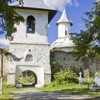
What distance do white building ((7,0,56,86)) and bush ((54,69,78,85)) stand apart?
37.4 inches

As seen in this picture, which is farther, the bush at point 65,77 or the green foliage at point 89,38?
the bush at point 65,77

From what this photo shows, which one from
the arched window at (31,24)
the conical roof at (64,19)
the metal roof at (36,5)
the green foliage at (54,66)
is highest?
the conical roof at (64,19)

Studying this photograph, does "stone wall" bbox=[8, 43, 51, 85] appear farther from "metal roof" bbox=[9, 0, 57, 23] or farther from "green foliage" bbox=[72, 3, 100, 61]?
"green foliage" bbox=[72, 3, 100, 61]

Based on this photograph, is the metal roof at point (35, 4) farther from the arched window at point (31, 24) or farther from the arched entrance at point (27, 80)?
the arched entrance at point (27, 80)

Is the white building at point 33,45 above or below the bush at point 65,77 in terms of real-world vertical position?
above

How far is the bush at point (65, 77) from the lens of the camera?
29692mm

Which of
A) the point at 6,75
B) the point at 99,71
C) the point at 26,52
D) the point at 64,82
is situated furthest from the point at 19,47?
the point at 99,71

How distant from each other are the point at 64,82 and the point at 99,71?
26.3 feet

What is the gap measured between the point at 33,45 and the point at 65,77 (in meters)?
4.65

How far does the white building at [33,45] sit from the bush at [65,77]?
0.95m

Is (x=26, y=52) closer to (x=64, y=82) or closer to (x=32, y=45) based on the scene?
(x=32, y=45)

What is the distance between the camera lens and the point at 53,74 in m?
31.6

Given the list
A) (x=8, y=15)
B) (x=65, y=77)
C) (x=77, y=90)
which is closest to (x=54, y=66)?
(x=65, y=77)

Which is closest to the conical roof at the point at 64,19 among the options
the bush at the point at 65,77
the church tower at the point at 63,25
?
the church tower at the point at 63,25
